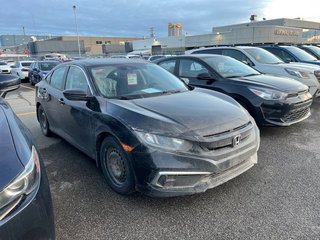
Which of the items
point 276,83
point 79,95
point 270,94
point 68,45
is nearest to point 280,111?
point 270,94

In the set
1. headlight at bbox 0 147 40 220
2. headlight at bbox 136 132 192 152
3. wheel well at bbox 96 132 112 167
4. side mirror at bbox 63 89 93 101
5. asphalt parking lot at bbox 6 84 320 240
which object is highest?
side mirror at bbox 63 89 93 101

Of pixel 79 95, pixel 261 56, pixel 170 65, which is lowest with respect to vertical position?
pixel 79 95

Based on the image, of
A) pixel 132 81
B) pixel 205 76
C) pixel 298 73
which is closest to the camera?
pixel 132 81

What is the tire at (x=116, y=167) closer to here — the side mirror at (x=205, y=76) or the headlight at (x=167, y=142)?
the headlight at (x=167, y=142)

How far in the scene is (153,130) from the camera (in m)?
2.69

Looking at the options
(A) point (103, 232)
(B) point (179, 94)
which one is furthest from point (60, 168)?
(B) point (179, 94)

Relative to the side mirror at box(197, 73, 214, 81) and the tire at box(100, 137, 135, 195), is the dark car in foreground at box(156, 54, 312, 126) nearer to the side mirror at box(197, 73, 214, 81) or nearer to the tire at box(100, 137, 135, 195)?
the side mirror at box(197, 73, 214, 81)

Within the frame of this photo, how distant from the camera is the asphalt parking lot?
2492 millimetres

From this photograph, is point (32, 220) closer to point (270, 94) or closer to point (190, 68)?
point (270, 94)

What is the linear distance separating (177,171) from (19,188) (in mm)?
1417

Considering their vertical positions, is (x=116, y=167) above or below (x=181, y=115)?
below

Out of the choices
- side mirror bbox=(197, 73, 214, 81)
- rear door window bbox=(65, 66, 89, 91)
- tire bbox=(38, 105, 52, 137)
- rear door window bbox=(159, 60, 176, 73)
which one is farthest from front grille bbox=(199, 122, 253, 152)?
rear door window bbox=(159, 60, 176, 73)

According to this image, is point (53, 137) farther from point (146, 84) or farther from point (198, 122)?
point (198, 122)

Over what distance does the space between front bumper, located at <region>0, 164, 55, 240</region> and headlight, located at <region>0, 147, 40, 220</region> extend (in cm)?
3
